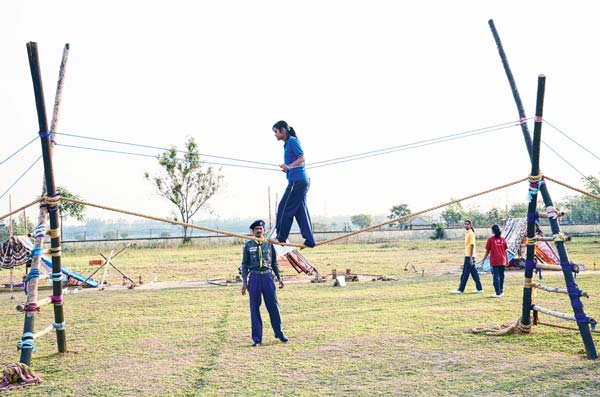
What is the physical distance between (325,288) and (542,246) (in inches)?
371

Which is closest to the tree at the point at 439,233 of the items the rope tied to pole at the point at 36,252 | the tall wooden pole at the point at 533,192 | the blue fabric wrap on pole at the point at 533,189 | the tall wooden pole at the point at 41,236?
the tall wooden pole at the point at 533,192

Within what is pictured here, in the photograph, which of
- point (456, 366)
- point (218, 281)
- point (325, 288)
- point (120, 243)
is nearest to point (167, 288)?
point (218, 281)

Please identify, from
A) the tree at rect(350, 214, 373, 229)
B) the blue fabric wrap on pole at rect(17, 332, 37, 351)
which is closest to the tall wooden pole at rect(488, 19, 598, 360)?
the blue fabric wrap on pole at rect(17, 332, 37, 351)

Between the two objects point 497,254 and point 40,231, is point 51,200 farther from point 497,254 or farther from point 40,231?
point 497,254

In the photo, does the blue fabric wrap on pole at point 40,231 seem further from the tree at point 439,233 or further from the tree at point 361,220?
the tree at point 361,220

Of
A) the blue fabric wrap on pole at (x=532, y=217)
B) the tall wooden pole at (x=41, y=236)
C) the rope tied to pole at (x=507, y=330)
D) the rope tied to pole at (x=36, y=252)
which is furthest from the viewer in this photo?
the rope tied to pole at (x=507, y=330)

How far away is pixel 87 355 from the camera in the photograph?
899cm

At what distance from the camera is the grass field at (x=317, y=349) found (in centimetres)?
684

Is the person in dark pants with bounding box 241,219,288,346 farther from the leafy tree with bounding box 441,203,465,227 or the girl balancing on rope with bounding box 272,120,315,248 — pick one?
the leafy tree with bounding box 441,203,465,227

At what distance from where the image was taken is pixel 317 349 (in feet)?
28.9

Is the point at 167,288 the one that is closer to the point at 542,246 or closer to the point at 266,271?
the point at 266,271

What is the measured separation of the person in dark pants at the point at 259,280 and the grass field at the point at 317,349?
315 mm

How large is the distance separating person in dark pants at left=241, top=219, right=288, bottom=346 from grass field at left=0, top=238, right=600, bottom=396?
0.32 metres

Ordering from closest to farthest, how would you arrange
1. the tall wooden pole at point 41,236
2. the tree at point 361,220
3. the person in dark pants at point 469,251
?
the tall wooden pole at point 41,236
the person in dark pants at point 469,251
the tree at point 361,220
